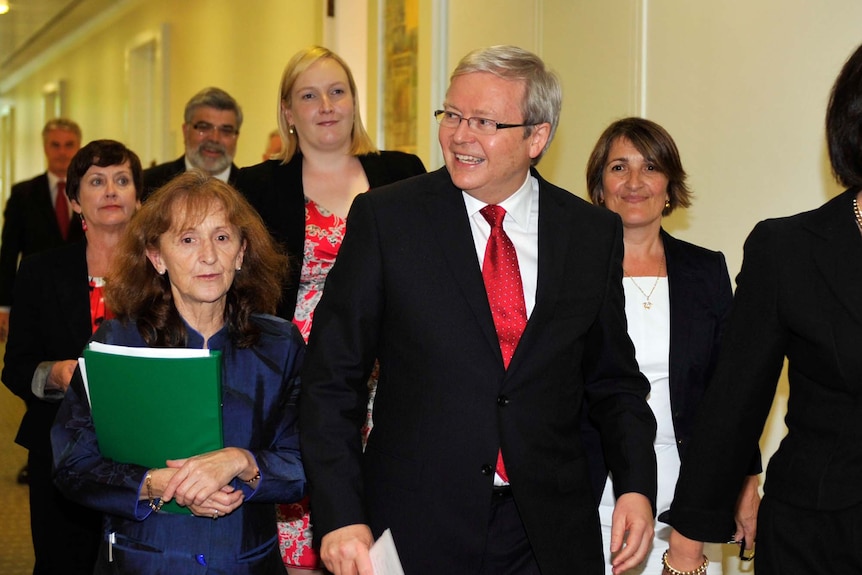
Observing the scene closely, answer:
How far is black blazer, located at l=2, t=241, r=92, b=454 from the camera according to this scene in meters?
3.71

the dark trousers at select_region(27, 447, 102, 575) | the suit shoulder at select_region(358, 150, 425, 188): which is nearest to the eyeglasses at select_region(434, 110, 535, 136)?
the suit shoulder at select_region(358, 150, 425, 188)

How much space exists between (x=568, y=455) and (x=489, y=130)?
0.76m

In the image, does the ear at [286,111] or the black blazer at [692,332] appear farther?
the ear at [286,111]

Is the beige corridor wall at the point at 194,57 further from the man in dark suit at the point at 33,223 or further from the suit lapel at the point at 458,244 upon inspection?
the suit lapel at the point at 458,244

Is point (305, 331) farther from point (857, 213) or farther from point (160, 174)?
point (160, 174)

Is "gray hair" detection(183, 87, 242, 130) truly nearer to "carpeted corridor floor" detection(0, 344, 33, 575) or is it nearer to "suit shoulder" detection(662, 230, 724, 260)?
"carpeted corridor floor" detection(0, 344, 33, 575)

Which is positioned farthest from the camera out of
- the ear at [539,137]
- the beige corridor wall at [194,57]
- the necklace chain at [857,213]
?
the beige corridor wall at [194,57]

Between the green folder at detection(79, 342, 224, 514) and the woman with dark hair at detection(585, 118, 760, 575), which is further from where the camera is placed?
the woman with dark hair at detection(585, 118, 760, 575)

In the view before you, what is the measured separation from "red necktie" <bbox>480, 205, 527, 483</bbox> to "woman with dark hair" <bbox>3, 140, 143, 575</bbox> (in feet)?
5.61

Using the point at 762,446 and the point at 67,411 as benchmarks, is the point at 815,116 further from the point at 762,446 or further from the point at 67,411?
the point at 67,411

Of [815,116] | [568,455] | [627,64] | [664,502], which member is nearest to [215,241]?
[568,455]

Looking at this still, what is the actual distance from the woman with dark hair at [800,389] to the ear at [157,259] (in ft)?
4.53

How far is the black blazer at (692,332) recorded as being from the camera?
335 cm

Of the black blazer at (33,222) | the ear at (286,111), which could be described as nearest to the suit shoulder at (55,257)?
the ear at (286,111)
